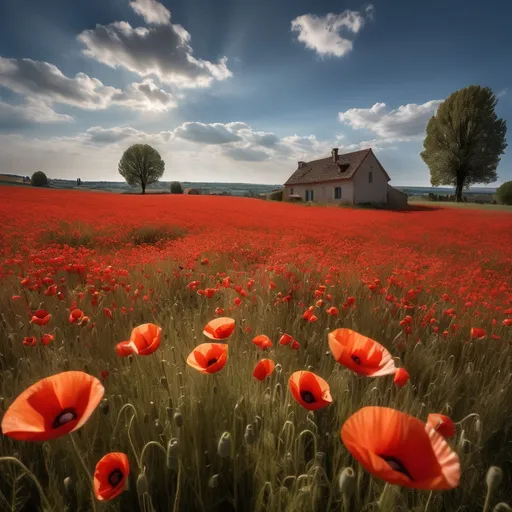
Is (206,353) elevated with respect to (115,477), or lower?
elevated

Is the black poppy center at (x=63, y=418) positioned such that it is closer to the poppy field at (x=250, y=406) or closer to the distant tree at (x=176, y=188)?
the poppy field at (x=250, y=406)

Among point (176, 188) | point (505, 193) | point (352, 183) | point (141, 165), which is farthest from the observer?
point (176, 188)

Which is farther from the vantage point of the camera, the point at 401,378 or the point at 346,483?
the point at 401,378

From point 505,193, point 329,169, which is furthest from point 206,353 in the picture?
point 505,193

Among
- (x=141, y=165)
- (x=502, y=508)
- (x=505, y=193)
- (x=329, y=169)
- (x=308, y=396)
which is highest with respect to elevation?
(x=141, y=165)

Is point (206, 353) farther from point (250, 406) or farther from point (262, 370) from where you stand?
point (250, 406)

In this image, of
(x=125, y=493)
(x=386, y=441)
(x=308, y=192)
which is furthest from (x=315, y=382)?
(x=308, y=192)

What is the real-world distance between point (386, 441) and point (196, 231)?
27.5 feet

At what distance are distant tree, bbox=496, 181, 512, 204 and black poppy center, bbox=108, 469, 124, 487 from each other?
Result: 4766 centimetres

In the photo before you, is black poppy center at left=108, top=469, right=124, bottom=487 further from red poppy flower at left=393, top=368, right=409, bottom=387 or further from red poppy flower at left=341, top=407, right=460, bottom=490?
red poppy flower at left=393, top=368, right=409, bottom=387

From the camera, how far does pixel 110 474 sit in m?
0.89

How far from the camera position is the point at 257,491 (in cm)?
121

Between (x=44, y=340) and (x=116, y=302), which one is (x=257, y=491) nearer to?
(x=44, y=340)

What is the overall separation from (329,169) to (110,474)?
3674 cm
